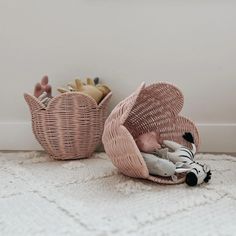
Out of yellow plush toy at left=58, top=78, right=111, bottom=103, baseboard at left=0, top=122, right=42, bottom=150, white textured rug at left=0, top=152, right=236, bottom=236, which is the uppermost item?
yellow plush toy at left=58, top=78, right=111, bottom=103

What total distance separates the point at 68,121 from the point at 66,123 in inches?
0.4

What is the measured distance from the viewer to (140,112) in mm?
1143

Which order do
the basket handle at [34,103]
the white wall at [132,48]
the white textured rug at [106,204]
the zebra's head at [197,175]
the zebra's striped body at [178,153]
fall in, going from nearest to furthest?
the white textured rug at [106,204] → the zebra's head at [197,175] → the zebra's striped body at [178,153] → the basket handle at [34,103] → the white wall at [132,48]

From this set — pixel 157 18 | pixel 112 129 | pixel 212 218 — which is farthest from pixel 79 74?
pixel 212 218

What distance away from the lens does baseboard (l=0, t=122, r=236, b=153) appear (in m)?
1.40

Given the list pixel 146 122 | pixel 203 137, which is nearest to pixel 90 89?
pixel 146 122

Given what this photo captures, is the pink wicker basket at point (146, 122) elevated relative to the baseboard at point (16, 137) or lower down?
elevated

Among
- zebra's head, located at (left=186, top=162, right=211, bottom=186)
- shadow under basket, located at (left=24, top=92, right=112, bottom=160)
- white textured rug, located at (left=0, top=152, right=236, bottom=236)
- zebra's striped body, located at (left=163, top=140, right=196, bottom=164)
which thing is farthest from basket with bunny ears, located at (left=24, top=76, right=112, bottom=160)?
zebra's head, located at (left=186, top=162, right=211, bottom=186)

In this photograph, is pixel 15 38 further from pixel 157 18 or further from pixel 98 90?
pixel 157 18

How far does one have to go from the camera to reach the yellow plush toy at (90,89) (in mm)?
1254

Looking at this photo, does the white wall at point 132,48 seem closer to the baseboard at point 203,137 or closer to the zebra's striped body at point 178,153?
the baseboard at point 203,137

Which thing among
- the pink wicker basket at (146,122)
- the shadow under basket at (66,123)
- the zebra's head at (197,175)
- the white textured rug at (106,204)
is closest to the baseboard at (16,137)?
the shadow under basket at (66,123)

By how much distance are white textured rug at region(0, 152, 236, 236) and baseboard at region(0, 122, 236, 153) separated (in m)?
0.32

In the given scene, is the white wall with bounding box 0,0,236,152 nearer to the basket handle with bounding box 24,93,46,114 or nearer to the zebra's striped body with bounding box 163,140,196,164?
the basket handle with bounding box 24,93,46,114
